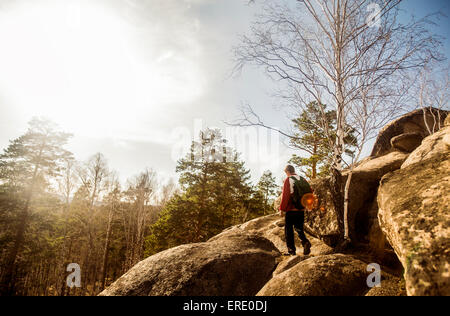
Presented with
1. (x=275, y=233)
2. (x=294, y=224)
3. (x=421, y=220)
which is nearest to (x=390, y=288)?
(x=421, y=220)

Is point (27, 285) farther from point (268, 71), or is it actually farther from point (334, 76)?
point (334, 76)

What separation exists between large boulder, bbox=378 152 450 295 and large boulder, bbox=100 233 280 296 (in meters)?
2.85

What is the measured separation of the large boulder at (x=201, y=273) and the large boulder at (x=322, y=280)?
1.02 m

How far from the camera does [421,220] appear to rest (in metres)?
2.60

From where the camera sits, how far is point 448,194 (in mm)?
2676

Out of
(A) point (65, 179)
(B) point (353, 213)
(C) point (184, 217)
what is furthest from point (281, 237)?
(A) point (65, 179)

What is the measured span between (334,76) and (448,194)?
13.9 ft

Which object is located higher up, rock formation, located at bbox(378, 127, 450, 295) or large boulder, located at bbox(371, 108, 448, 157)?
large boulder, located at bbox(371, 108, 448, 157)

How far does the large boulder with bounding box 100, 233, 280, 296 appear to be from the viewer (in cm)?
390

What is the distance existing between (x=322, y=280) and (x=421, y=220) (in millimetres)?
1698

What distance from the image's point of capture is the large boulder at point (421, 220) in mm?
2013

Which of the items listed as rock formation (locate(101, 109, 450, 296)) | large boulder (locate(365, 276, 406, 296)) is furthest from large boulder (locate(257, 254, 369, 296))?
large boulder (locate(365, 276, 406, 296))

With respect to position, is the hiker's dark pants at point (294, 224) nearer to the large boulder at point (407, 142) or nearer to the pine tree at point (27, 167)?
the large boulder at point (407, 142)

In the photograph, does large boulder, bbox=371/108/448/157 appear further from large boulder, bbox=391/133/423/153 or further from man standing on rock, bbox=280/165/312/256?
man standing on rock, bbox=280/165/312/256
